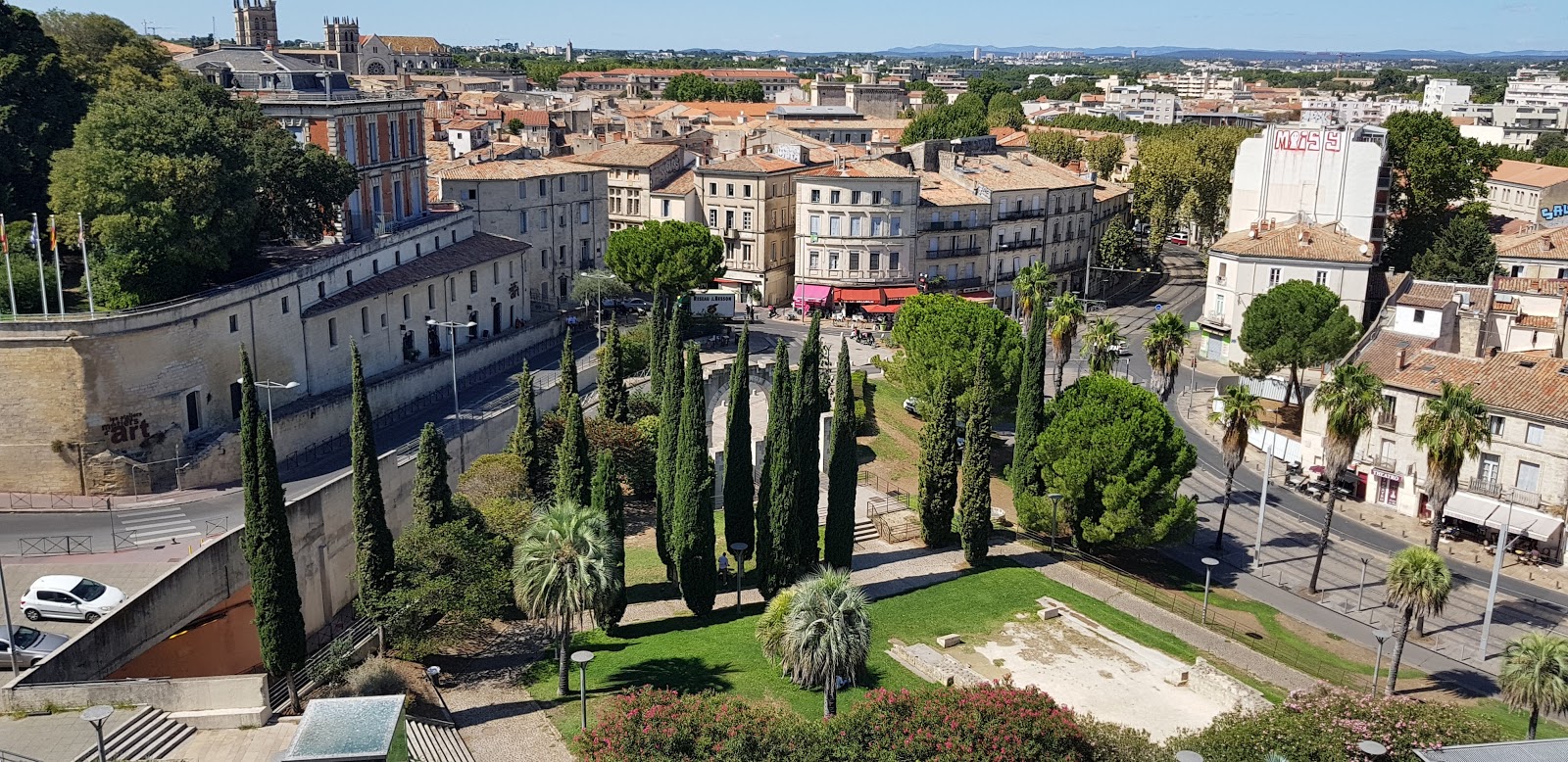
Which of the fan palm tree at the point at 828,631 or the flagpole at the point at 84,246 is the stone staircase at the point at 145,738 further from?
the flagpole at the point at 84,246

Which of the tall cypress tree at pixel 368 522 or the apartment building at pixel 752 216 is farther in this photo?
the apartment building at pixel 752 216

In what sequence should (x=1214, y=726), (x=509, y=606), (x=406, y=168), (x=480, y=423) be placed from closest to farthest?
(x=1214, y=726)
(x=509, y=606)
(x=480, y=423)
(x=406, y=168)

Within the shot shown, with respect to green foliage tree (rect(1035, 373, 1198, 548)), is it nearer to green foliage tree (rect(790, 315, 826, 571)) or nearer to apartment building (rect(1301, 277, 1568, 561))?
apartment building (rect(1301, 277, 1568, 561))

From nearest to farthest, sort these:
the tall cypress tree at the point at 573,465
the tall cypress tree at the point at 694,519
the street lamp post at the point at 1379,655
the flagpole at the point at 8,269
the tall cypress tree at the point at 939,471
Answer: the street lamp post at the point at 1379,655, the tall cypress tree at the point at 694,519, the tall cypress tree at the point at 573,465, the flagpole at the point at 8,269, the tall cypress tree at the point at 939,471

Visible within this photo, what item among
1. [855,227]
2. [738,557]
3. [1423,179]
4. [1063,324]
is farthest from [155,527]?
[1423,179]

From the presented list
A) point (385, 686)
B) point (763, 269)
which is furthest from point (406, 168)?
point (385, 686)

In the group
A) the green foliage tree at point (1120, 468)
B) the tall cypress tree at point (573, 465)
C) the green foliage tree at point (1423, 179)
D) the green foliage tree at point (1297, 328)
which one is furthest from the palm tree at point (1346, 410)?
the green foliage tree at point (1423, 179)

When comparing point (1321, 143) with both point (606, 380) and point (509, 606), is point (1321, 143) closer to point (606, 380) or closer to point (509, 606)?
point (606, 380)

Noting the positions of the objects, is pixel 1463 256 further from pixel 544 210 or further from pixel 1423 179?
pixel 544 210
